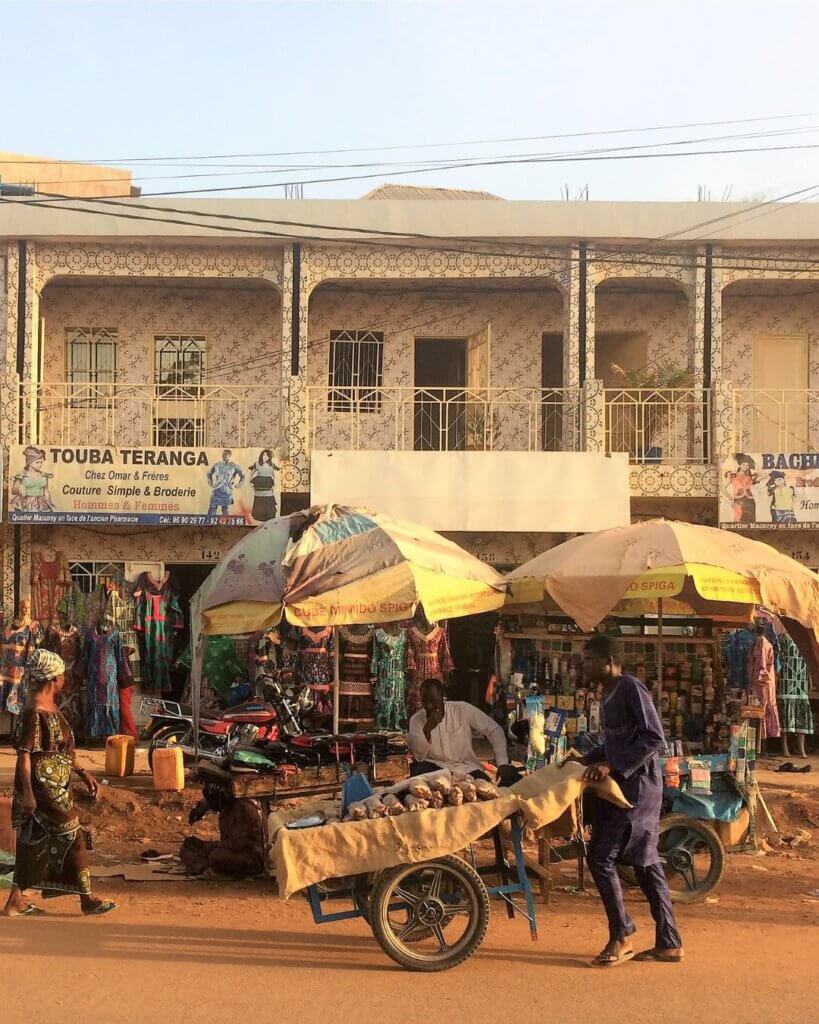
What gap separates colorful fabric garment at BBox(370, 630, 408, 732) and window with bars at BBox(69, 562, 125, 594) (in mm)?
4079

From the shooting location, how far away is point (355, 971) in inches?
211

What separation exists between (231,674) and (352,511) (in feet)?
17.3

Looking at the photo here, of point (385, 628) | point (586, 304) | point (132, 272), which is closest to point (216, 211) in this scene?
point (132, 272)

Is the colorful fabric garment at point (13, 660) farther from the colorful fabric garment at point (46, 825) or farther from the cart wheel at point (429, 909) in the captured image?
the cart wheel at point (429, 909)

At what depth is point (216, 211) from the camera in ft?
47.7

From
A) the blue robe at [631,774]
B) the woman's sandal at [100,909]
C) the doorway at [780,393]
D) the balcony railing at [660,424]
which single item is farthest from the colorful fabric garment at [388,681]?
the blue robe at [631,774]

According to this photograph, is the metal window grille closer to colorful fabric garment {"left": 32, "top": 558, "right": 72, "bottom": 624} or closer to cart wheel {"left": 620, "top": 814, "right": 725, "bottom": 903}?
colorful fabric garment {"left": 32, "top": 558, "right": 72, "bottom": 624}

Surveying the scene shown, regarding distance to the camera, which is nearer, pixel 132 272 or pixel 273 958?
pixel 273 958

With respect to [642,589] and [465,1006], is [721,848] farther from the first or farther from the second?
[465,1006]

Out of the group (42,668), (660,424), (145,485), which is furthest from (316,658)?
(42,668)

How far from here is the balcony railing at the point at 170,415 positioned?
615 inches

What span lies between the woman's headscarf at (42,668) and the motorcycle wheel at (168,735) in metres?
5.91

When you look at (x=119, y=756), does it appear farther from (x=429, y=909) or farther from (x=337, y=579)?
(x=429, y=909)

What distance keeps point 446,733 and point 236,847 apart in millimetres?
1626
